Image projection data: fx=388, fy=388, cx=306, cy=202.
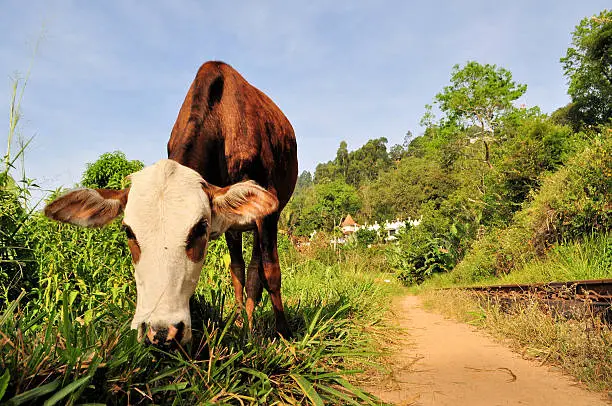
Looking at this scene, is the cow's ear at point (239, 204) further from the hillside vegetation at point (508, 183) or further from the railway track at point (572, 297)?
the hillside vegetation at point (508, 183)

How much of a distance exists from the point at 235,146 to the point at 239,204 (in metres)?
0.84

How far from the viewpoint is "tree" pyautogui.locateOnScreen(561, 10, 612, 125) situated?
2482 centimetres

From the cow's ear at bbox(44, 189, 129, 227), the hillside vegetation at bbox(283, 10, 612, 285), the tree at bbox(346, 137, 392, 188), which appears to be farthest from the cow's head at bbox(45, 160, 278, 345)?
the tree at bbox(346, 137, 392, 188)

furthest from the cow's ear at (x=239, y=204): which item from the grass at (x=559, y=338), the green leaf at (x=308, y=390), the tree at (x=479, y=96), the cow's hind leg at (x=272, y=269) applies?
the tree at (x=479, y=96)

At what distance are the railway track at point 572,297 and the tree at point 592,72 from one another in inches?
1021

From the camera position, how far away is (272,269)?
3.20 m

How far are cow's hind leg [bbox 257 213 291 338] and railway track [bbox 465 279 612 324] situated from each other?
285cm

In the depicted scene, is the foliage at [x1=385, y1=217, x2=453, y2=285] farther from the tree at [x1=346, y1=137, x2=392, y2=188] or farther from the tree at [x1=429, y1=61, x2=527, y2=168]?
the tree at [x1=346, y1=137, x2=392, y2=188]

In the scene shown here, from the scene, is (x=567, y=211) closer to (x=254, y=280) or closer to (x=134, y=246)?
(x=254, y=280)

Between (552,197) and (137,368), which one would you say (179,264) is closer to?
(137,368)

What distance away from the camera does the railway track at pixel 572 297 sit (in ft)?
12.1

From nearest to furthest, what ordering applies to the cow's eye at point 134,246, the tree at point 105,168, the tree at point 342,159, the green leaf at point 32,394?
the green leaf at point 32,394
the cow's eye at point 134,246
the tree at point 105,168
the tree at point 342,159

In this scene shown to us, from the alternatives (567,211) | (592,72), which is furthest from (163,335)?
(592,72)

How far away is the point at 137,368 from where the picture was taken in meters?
1.71
